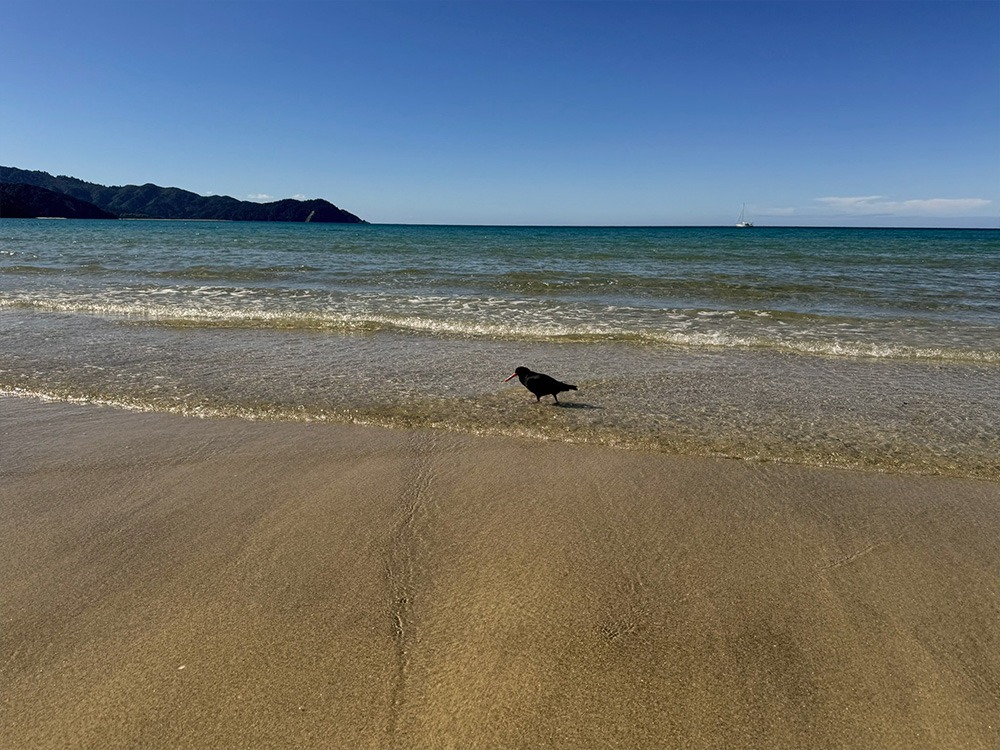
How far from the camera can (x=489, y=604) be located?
2848mm

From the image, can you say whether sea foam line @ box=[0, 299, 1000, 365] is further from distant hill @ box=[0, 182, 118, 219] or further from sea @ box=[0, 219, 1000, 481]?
distant hill @ box=[0, 182, 118, 219]

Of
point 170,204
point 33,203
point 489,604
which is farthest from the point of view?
point 170,204

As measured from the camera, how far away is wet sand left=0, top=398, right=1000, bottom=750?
2.21 metres

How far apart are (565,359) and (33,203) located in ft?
510

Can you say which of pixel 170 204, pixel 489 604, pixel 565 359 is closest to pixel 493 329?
pixel 565 359

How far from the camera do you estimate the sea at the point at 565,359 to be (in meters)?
5.47

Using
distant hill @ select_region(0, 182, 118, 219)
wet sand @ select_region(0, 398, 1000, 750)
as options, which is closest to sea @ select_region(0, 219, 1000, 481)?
wet sand @ select_region(0, 398, 1000, 750)

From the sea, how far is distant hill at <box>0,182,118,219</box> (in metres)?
135

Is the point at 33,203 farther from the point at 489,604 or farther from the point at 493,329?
the point at 489,604

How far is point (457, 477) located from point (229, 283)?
15.0 meters

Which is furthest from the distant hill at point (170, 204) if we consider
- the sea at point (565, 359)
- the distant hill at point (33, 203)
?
the sea at point (565, 359)

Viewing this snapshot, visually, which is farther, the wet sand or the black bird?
the black bird

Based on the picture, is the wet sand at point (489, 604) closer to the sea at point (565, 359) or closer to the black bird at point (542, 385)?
the sea at point (565, 359)

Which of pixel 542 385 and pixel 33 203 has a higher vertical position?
pixel 33 203
